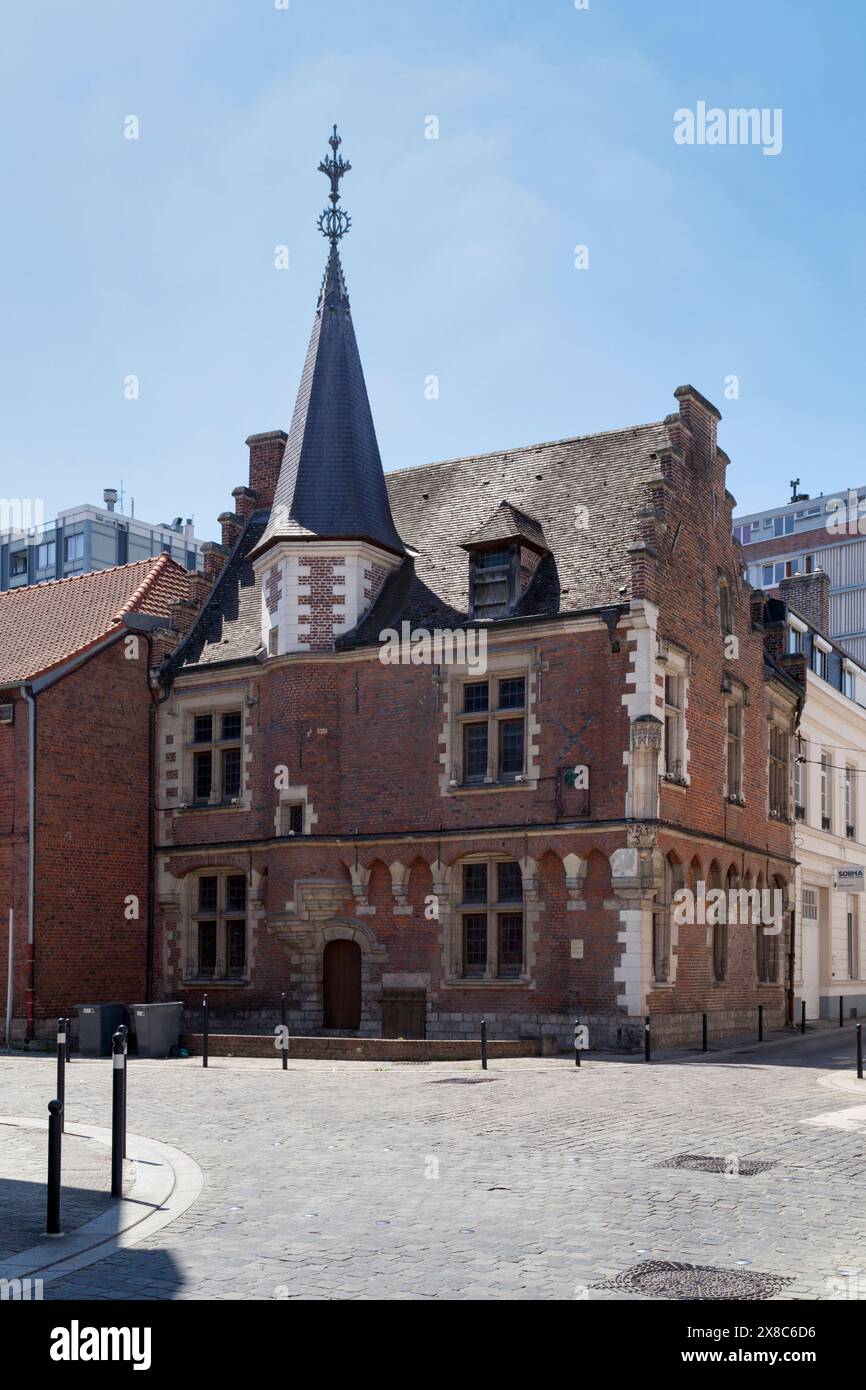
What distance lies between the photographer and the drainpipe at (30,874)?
2730 centimetres

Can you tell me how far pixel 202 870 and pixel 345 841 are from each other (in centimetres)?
436

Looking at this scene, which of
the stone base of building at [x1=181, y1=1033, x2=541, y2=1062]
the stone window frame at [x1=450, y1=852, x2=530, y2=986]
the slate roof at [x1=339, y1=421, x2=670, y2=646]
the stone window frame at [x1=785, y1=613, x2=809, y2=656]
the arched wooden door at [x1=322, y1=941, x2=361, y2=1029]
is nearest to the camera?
the stone base of building at [x1=181, y1=1033, x2=541, y2=1062]

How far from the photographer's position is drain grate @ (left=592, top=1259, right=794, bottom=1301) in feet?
23.8

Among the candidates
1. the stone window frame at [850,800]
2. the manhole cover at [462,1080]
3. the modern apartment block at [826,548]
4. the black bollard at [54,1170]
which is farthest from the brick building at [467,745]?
the modern apartment block at [826,548]

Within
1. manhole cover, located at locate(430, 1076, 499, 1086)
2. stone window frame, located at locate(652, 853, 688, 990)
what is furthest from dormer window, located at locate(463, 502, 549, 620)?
manhole cover, located at locate(430, 1076, 499, 1086)

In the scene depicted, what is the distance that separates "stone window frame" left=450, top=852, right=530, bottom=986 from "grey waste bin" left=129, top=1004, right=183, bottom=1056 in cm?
565

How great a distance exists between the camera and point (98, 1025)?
79.8ft

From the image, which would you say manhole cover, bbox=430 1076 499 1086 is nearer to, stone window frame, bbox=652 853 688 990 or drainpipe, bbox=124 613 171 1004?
stone window frame, bbox=652 853 688 990

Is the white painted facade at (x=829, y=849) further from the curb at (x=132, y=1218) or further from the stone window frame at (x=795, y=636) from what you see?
the curb at (x=132, y=1218)

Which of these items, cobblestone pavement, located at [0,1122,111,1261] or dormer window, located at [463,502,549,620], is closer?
cobblestone pavement, located at [0,1122,111,1261]

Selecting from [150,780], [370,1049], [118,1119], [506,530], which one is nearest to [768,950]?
[506,530]

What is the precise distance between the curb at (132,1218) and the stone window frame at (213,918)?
662 inches
